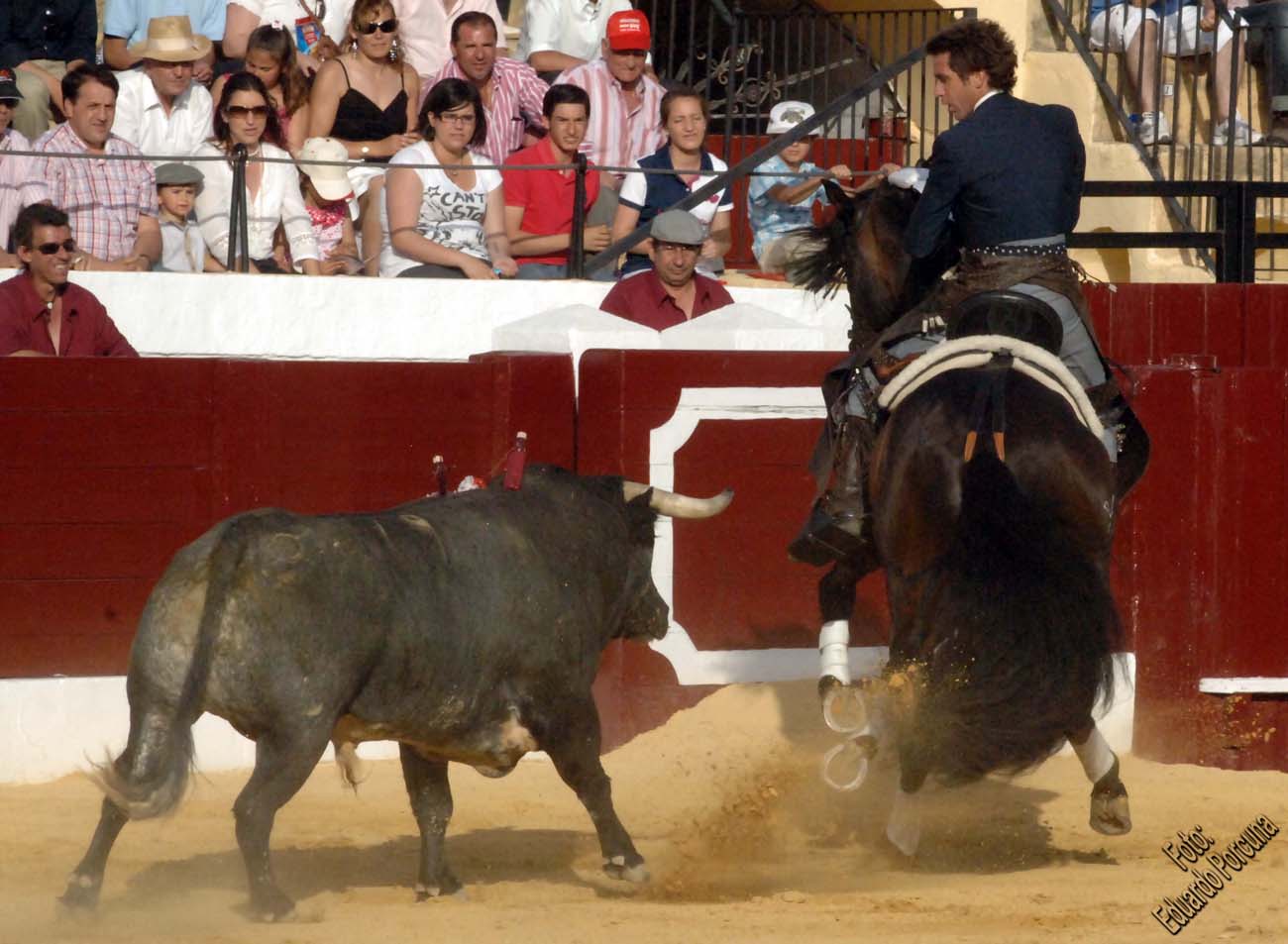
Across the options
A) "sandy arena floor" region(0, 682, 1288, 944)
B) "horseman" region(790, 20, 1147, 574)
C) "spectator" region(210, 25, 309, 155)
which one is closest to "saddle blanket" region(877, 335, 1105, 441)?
"horseman" region(790, 20, 1147, 574)

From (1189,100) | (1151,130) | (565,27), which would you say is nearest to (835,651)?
(565,27)

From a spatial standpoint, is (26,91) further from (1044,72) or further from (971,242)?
Result: (1044,72)

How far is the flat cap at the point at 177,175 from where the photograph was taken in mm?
9039

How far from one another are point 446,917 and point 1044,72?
9.69 metres

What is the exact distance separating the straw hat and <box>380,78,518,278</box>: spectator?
113 centimetres

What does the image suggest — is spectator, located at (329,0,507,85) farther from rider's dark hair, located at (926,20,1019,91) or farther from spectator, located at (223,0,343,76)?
rider's dark hair, located at (926,20,1019,91)

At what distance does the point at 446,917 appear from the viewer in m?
5.23

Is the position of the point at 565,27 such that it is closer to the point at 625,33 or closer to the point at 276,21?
the point at 625,33

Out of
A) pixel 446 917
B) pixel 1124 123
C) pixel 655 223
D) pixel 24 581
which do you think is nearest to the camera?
pixel 446 917

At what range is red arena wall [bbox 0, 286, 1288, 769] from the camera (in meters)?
7.59

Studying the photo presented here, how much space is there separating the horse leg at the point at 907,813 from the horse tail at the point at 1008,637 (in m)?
0.44

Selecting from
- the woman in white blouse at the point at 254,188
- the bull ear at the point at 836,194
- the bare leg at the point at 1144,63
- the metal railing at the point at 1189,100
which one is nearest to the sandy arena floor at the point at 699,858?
the bull ear at the point at 836,194

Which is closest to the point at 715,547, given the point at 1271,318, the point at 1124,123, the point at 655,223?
the point at 655,223

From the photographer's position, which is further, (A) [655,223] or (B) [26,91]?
(B) [26,91]
